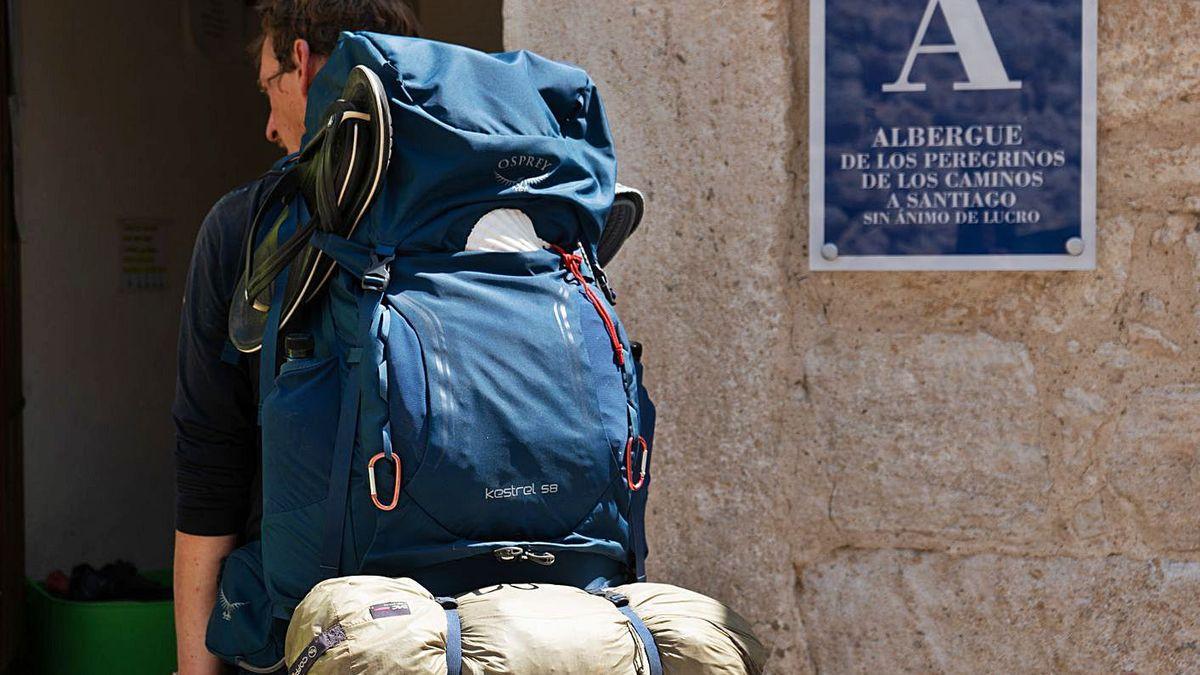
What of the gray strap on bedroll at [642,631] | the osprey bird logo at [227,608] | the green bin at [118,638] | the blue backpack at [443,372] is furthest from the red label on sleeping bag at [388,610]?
the green bin at [118,638]

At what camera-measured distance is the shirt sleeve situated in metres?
1.84

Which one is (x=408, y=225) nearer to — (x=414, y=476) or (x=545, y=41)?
(x=414, y=476)

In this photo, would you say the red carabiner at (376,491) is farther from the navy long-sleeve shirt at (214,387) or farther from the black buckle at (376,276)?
the navy long-sleeve shirt at (214,387)

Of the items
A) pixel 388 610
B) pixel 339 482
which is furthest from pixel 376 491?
pixel 388 610

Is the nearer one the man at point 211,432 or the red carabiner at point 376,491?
the red carabiner at point 376,491

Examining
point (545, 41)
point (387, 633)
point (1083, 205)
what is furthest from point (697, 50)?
point (387, 633)

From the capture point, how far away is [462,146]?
169 cm

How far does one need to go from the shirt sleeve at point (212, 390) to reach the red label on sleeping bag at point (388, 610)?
18.6 inches

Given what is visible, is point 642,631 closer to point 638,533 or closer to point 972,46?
point 638,533

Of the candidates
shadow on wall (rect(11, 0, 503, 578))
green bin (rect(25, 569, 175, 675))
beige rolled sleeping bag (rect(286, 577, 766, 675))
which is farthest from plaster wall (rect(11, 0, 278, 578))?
beige rolled sleeping bag (rect(286, 577, 766, 675))

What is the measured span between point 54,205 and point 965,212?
103 inches

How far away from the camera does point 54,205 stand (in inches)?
150

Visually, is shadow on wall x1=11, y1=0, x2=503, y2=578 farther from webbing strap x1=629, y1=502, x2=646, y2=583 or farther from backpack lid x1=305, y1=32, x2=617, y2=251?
webbing strap x1=629, y1=502, x2=646, y2=583

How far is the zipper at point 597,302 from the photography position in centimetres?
180
